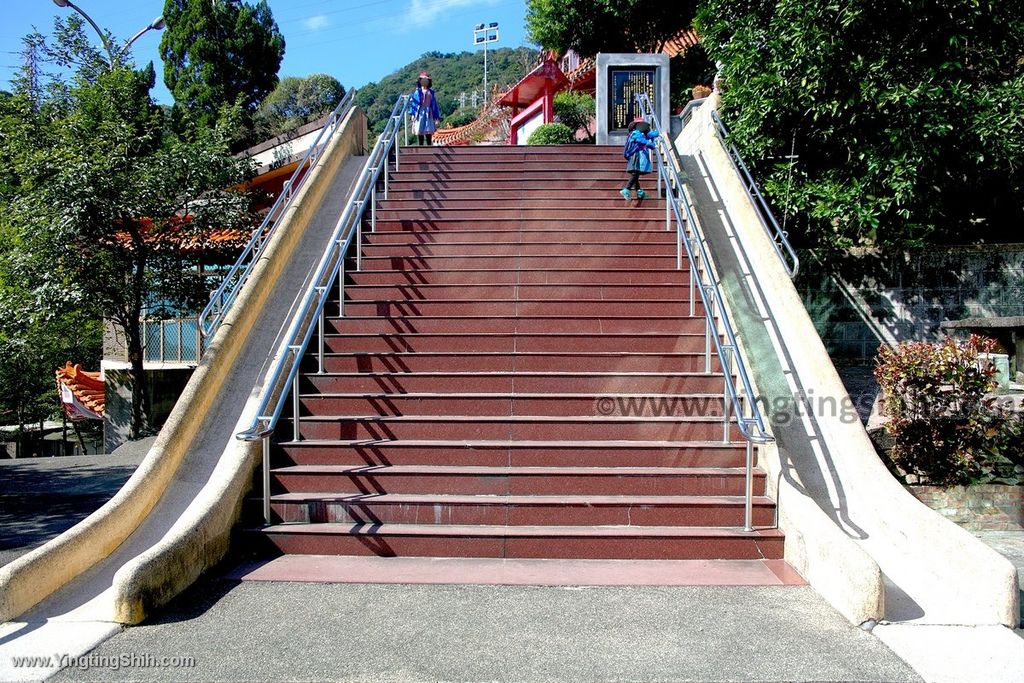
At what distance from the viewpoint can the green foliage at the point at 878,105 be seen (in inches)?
367

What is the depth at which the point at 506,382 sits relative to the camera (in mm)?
7250

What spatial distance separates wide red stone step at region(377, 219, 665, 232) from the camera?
9.86 meters

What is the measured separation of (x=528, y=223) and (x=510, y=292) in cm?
173

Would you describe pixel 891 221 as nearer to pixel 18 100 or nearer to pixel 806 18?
pixel 806 18

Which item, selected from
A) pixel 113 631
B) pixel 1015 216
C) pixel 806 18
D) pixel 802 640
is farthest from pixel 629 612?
pixel 1015 216

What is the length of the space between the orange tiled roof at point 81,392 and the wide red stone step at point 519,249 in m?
13.4

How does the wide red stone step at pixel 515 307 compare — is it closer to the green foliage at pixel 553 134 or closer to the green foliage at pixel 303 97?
the green foliage at pixel 553 134

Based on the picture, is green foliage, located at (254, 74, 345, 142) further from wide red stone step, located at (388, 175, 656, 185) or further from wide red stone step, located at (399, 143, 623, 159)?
wide red stone step, located at (388, 175, 656, 185)

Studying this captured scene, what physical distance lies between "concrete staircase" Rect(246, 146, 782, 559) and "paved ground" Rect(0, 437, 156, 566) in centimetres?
269

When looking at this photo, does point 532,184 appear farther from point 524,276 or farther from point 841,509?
point 841,509

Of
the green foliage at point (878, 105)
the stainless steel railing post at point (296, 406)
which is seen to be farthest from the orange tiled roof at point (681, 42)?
the stainless steel railing post at point (296, 406)

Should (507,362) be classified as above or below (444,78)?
below

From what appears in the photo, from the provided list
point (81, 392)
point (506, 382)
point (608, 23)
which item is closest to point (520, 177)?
point (506, 382)

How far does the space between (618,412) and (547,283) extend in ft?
7.40
